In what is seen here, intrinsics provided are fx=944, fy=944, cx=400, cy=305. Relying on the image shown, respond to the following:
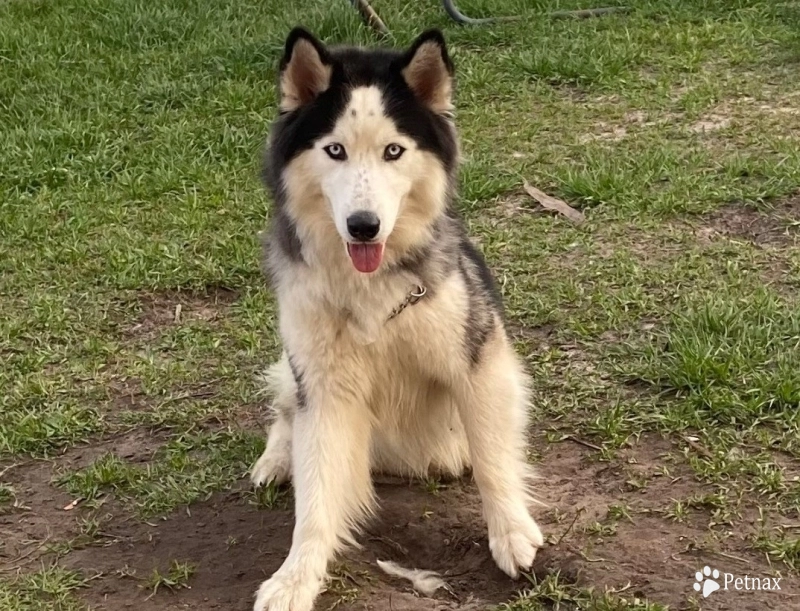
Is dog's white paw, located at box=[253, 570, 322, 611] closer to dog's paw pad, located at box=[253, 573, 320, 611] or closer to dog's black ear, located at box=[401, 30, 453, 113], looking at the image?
dog's paw pad, located at box=[253, 573, 320, 611]

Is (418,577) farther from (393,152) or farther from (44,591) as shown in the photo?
(393,152)

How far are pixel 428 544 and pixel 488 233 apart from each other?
232cm

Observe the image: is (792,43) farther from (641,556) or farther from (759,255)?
(641,556)

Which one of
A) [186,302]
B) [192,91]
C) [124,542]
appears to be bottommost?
[124,542]

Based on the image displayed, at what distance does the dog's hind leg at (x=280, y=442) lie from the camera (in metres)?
3.40

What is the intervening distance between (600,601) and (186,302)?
113 inches

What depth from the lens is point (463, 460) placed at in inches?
136

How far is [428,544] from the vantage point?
315 cm

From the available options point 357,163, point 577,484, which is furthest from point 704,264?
point 357,163

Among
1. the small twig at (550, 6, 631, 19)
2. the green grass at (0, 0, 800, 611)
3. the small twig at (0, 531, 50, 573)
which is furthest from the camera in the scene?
the small twig at (550, 6, 631, 19)

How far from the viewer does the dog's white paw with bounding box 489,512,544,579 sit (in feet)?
9.60

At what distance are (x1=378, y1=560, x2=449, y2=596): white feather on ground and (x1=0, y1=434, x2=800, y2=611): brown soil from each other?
0.03 m

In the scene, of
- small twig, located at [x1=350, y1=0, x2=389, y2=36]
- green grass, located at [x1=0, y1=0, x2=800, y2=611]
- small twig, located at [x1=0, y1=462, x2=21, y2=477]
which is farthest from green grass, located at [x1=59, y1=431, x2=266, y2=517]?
small twig, located at [x1=350, y1=0, x2=389, y2=36]

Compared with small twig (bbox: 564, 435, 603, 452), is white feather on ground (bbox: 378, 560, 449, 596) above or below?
below
